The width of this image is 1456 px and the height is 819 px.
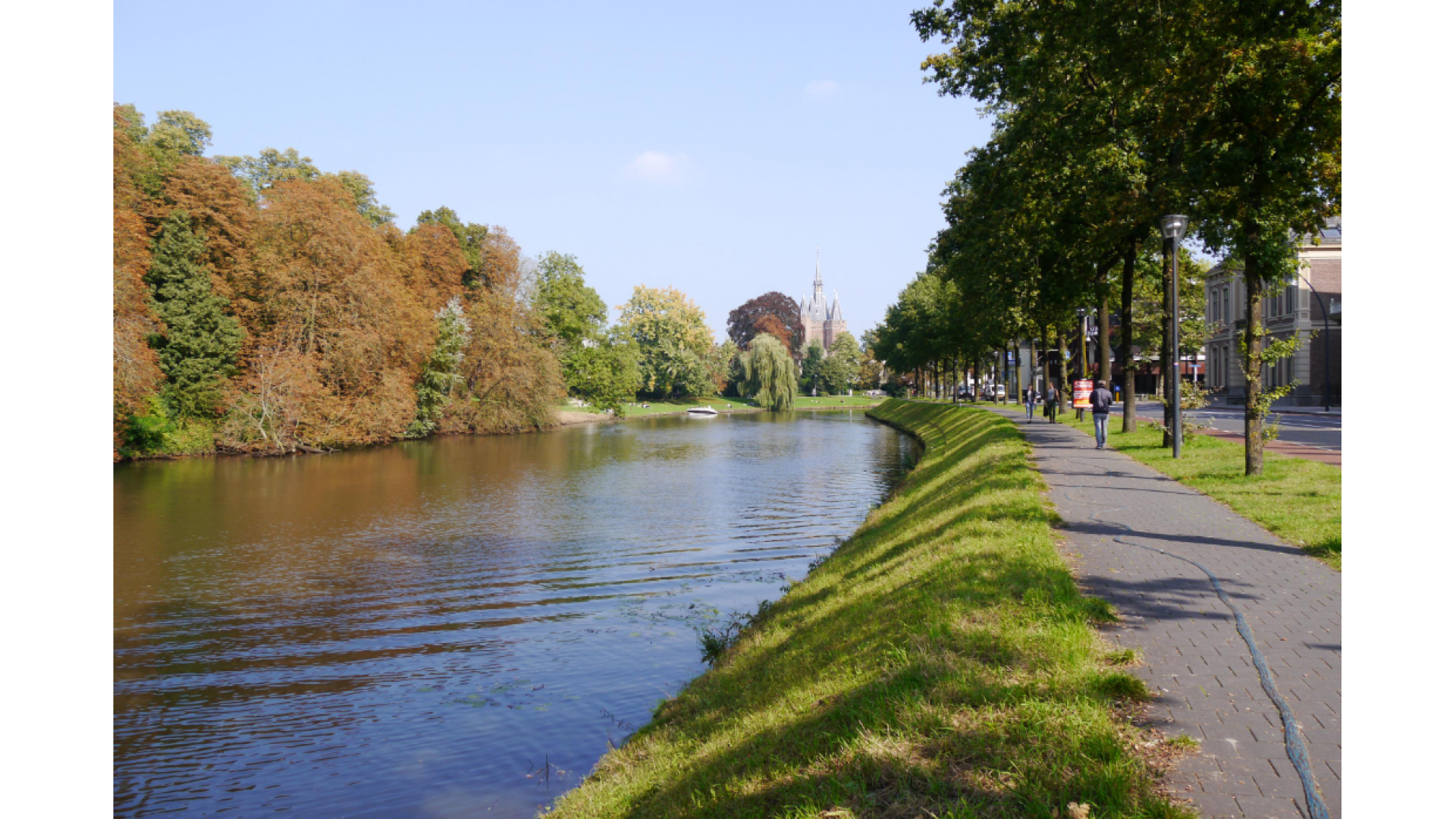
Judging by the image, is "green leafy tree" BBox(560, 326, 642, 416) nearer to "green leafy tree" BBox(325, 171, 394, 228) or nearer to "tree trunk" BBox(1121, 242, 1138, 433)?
"green leafy tree" BBox(325, 171, 394, 228)

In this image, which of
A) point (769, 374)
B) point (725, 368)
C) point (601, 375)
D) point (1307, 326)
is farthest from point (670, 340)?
point (1307, 326)

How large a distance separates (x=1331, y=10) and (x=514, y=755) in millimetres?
11083

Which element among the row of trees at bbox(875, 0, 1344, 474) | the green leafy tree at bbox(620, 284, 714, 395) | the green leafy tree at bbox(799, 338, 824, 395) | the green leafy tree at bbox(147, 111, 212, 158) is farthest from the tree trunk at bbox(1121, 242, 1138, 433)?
the green leafy tree at bbox(799, 338, 824, 395)


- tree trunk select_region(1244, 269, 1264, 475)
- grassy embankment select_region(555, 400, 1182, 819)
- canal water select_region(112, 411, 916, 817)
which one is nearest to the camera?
grassy embankment select_region(555, 400, 1182, 819)

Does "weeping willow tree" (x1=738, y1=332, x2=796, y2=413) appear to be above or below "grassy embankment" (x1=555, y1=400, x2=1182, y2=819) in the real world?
above

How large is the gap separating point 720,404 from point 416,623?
8997cm

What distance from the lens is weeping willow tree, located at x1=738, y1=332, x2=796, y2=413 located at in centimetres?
8731

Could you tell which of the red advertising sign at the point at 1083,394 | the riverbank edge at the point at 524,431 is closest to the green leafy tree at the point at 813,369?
the riverbank edge at the point at 524,431

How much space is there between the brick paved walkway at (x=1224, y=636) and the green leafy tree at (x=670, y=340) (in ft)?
290

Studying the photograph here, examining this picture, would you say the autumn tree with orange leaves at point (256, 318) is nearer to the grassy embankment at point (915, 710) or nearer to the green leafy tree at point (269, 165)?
the green leafy tree at point (269, 165)

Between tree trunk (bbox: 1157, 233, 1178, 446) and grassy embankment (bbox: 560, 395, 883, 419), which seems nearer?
tree trunk (bbox: 1157, 233, 1178, 446)

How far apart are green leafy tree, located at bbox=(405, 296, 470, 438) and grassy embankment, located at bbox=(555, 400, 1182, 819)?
4584 centimetres

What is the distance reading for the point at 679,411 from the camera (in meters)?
93.8
